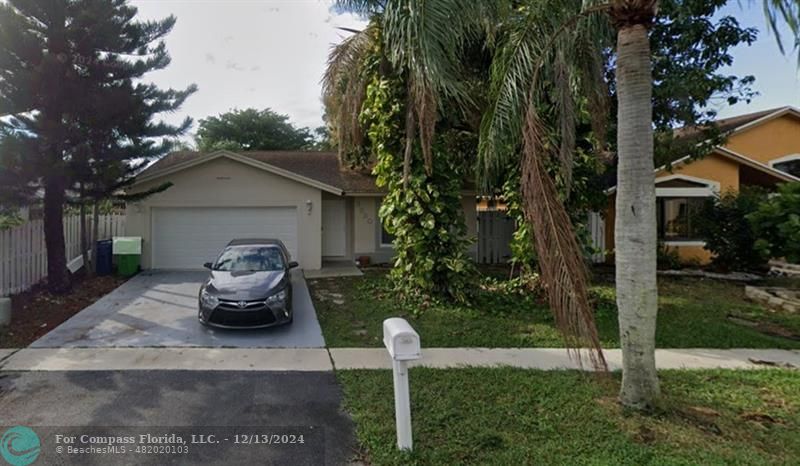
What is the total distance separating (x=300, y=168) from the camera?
55.9 feet

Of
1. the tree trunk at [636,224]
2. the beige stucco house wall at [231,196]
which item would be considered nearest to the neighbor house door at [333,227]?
the beige stucco house wall at [231,196]

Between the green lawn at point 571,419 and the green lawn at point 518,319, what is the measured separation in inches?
57.8

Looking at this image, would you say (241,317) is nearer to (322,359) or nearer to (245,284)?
(245,284)

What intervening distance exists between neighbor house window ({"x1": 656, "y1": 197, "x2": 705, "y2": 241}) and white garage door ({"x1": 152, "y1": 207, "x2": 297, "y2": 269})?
13.3m

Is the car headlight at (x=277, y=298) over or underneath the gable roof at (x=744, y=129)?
underneath

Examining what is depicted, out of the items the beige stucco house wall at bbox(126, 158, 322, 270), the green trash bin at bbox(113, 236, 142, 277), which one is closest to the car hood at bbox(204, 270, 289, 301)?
the beige stucco house wall at bbox(126, 158, 322, 270)

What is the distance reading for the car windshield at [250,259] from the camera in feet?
27.6

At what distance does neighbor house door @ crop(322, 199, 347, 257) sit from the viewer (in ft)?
51.6

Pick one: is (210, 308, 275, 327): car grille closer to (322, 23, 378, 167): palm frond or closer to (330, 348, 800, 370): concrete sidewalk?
(330, 348, 800, 370): concrete sidewalk

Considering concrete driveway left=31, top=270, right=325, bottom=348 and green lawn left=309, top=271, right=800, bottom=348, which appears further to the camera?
green lawn left=309, top=271, right=800, bottom=348

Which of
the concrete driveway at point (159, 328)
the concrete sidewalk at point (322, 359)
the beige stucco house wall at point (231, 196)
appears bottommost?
the concrete sidewalk at point (322, 359)

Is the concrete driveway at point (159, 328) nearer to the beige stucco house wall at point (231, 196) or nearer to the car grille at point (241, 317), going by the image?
the car grille at point (241, 317)

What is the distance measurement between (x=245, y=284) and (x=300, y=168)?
10.1m

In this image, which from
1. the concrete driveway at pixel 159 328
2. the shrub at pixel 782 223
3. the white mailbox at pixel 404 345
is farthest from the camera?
the shrub at pixel 782 223
